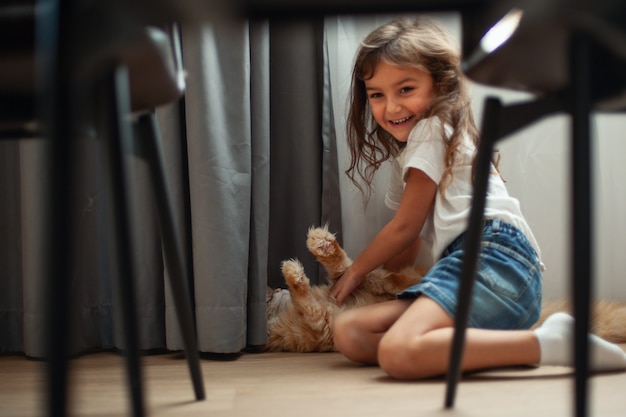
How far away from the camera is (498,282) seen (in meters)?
1.23

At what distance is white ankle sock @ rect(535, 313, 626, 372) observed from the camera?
1.12 m

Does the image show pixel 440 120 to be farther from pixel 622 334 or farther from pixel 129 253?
pixel 129 253

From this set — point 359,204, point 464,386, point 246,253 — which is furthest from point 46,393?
point 359,204

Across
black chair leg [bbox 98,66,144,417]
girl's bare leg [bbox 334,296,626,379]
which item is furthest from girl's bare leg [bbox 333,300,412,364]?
black chair leg [bbox 98,66,144,417]

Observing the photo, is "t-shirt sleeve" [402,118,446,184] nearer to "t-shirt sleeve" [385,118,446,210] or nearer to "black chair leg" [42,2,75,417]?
"t-shirt sleeve" [385,118,446,210]

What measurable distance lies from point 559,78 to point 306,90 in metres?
1.03

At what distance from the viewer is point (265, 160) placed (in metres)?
1.47

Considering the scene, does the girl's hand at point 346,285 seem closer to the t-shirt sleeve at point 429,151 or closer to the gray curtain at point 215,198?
the gray curtain at point 215,198

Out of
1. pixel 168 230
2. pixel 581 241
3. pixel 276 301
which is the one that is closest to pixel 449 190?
pixel 276 301

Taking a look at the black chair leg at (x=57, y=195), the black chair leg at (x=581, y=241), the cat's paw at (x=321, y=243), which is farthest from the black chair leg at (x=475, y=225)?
the cat's paw at (x=321, y=243)

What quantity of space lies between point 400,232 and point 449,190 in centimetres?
15

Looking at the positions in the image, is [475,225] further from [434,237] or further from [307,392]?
[434,237]

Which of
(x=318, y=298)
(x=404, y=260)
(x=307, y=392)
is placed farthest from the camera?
(x=404, y=260)

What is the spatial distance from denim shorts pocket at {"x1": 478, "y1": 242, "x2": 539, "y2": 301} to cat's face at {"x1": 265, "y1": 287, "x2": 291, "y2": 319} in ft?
1.71
